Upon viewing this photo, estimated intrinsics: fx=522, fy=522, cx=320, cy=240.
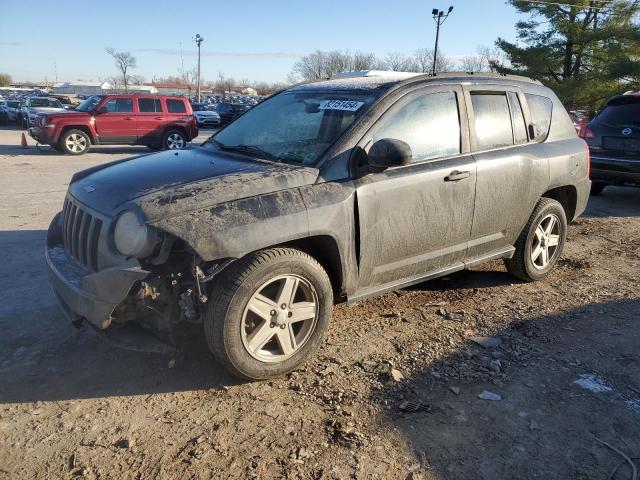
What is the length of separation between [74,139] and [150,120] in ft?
7.57

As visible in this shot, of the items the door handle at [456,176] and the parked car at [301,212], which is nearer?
the parked car at [301,212]

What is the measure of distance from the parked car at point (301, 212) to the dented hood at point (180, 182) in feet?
0.04

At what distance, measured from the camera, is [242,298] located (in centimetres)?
292

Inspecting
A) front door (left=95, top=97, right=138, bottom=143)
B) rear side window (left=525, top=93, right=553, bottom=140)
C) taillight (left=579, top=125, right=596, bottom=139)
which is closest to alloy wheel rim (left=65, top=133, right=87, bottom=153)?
front door (left=95, top=97, right=138, bottom=143)

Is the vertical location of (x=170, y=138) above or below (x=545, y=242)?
above

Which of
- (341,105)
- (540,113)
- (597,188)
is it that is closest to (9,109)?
(597,188)

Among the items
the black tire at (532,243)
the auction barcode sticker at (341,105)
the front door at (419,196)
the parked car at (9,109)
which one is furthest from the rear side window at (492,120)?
the parked car at (9,109)

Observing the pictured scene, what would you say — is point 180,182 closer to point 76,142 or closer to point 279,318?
point 279,318

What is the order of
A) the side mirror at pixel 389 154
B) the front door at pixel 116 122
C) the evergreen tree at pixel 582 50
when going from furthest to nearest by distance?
the evergreen tree at pixel 582 50, the front door at pixel 116 122, the side mirror at pixel 389 154

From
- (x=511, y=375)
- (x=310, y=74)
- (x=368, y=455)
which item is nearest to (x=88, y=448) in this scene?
(x=368, y=455)

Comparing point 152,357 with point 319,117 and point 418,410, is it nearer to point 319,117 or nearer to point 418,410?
point 418,410

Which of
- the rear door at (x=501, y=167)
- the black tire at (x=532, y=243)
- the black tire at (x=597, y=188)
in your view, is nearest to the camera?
the rear door at (x=501, y=167)

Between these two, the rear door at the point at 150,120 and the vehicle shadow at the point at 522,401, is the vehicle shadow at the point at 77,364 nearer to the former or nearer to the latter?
the vehicle shadow at the point at 522,401

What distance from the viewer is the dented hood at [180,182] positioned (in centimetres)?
292
